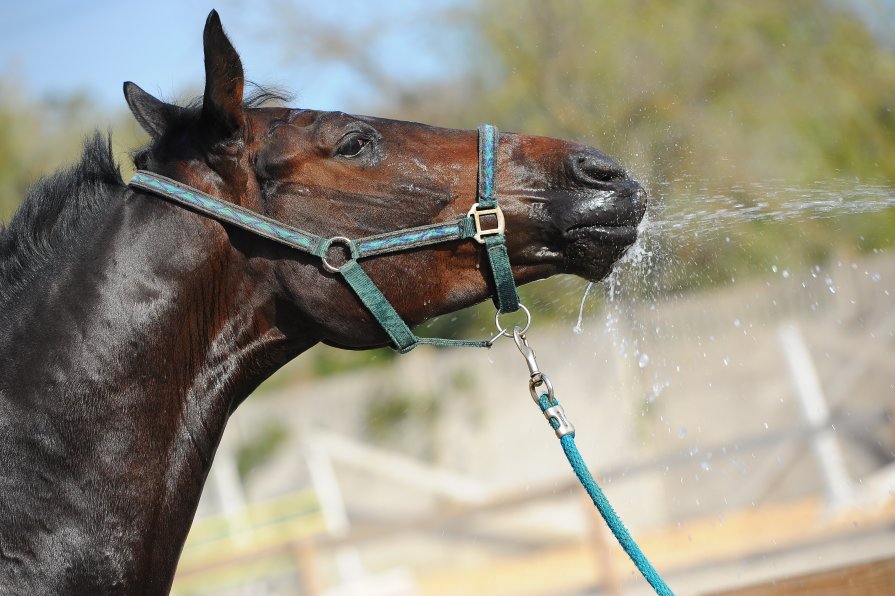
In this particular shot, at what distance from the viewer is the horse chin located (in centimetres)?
263

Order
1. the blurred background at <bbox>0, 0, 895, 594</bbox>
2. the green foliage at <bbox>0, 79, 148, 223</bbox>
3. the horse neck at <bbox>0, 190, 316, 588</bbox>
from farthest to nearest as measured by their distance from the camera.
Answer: the green foliage at <bbox>0, 79, 148, 223</bbox>, the blurred background at <bbox>0, 0, 895, 594</bbox>, the horse neck at <bbox>0, 190, 316, 588</bbox>

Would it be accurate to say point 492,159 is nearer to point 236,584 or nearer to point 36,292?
point 36,292

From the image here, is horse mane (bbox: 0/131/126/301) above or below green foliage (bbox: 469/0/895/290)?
below

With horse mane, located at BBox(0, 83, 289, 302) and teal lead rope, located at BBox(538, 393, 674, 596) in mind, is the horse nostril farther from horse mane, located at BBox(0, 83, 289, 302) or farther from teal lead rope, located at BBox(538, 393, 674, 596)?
horse mane, located at BBox(0, 83, 289, 302)

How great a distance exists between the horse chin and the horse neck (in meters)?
0.86

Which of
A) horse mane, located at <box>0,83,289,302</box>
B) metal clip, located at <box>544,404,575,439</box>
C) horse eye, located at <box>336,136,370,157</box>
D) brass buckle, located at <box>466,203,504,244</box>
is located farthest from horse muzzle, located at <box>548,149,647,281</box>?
horse mane, located at <box>0,83,289,302</box>

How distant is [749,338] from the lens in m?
12.3

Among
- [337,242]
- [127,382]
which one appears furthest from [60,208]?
[337,242]

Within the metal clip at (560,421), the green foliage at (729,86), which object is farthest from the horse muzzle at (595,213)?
the green foliage at (729,86)

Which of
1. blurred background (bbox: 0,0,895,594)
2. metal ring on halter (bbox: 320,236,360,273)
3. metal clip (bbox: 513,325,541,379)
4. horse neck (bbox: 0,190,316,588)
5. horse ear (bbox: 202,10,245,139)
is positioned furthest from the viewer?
blurred background (bbox: 0,0,895,594)

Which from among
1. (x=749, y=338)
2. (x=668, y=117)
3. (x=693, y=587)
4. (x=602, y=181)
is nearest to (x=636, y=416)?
(x=749, y=338)

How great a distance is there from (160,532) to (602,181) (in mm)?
1512

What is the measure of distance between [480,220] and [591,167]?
0.35 metres

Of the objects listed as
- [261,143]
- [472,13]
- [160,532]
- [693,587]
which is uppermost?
[472,13]
